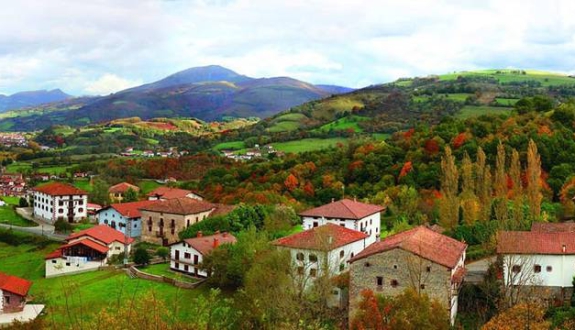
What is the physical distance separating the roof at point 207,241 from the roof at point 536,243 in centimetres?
1972

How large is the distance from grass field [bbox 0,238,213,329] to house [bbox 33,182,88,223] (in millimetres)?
12408

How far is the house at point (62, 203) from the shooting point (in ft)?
255

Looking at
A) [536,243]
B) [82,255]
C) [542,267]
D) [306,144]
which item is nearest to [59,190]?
[82,255]

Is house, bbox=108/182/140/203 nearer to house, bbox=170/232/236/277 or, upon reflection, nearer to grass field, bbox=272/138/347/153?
grass field, bbox=272/138/347/153

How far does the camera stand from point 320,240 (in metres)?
37.1

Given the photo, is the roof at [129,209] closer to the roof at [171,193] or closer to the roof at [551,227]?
the roof at [171,193]

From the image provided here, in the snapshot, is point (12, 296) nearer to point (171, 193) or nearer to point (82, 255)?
point (82, 255)

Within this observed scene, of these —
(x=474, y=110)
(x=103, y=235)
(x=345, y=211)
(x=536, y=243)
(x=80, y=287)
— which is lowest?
(x=80, y=287)

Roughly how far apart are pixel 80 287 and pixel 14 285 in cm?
429

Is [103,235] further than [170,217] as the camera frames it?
No

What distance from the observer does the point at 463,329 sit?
31.3 metres

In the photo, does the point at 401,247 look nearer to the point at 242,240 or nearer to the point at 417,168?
the point at 242,240

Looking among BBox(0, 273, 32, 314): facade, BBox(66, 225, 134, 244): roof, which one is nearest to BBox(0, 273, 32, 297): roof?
BBox(0, 273, 32, 314): facade

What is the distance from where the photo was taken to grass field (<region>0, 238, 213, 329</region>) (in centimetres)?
3775
